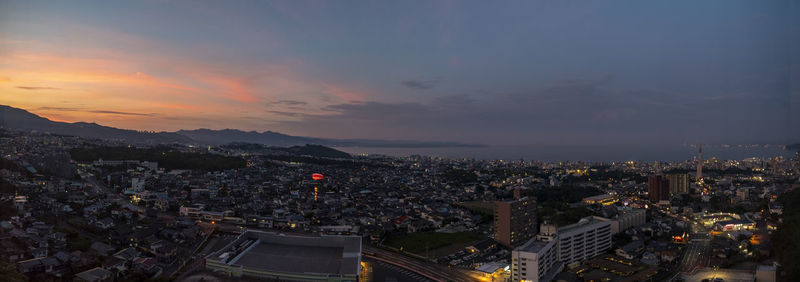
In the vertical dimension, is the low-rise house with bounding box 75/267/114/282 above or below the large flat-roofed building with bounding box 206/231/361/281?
below

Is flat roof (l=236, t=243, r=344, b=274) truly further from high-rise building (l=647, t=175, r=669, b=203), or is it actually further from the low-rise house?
high-rise building (l=647, t=175, r=669, b=203)

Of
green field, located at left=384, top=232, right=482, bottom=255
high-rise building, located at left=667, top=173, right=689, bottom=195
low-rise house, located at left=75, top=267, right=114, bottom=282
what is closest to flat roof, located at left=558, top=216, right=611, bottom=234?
green field, located at left=384, top=232, right=482, bottom=255

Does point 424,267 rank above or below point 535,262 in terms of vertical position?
below

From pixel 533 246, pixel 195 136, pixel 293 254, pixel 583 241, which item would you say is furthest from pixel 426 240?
pixel 195 136

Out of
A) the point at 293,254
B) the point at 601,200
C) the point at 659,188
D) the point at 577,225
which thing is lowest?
the point at 601,200

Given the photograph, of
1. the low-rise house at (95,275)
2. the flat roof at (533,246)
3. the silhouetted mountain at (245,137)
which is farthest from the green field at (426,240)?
the silhouetted mountain at (245,137)

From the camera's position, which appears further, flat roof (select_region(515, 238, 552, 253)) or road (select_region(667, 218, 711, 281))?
road (select_region(667, 218, 711, 281))

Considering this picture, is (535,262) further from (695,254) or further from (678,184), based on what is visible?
(678,184)
